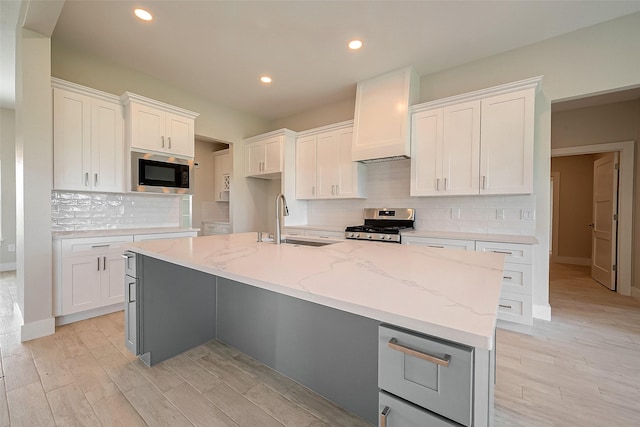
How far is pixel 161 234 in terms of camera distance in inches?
128

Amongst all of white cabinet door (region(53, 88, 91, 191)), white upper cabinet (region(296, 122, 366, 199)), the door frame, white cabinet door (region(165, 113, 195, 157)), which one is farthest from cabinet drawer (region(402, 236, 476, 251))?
white cabinet door (region(53, 88, 91, 191))

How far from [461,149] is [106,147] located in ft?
13.1

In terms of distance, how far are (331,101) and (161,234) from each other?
316 cm

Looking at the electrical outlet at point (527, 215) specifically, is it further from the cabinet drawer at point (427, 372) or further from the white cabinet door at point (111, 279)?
the white cabinet door at point (111, 279)

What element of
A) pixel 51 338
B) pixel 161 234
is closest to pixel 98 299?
pixel 51 338

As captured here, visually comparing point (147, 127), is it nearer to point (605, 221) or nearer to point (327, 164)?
point (327, 164)

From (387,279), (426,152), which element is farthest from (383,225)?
(387,279)

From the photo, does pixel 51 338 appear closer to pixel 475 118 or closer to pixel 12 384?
pixel 12 384

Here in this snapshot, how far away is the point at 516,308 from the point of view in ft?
8.57

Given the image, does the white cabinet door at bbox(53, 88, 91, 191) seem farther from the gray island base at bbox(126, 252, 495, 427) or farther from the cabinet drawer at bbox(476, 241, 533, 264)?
the cabinet drawer at bbox(476, 241, 533, 264)

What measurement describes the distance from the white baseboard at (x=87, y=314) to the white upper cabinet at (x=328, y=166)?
9.07ft

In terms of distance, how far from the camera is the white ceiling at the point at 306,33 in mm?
2379

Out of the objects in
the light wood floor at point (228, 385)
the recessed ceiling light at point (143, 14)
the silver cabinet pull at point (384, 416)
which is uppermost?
the recessed ceiling light at point (143, 14)

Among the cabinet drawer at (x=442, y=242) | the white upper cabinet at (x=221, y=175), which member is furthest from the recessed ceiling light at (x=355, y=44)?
the white upper cabinet at (x=221, y=175)
